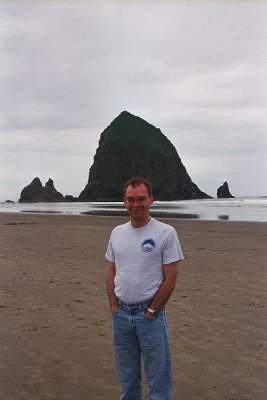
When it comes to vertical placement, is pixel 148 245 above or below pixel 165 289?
above

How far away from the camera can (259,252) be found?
13625 mm

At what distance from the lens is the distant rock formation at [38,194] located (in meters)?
142

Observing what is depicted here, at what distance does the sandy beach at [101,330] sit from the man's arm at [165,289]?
1543 mm

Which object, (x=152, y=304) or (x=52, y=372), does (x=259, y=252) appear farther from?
(x=152, y=304)

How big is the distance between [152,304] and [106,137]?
141761mm

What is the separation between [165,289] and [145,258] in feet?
0.90

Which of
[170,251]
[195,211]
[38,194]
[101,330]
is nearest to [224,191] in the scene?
[38,194]

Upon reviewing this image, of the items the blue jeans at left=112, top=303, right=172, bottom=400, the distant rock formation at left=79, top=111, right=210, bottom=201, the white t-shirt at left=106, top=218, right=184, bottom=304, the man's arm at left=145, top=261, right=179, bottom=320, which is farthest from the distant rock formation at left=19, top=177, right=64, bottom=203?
the man's arm at left=145, top=261, right=179, bottom=320

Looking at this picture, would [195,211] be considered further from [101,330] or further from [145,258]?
[145,258]

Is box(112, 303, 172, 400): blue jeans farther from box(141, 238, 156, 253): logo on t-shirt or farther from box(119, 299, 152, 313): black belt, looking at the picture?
box(141, 238, 156, 253): logo on t-shirt

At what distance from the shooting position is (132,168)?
417 ft

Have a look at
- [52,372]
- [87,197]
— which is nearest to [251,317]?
[52,372]

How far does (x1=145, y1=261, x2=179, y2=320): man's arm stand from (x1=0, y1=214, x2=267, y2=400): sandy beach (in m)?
1.54

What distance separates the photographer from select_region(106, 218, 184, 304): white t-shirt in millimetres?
3277
